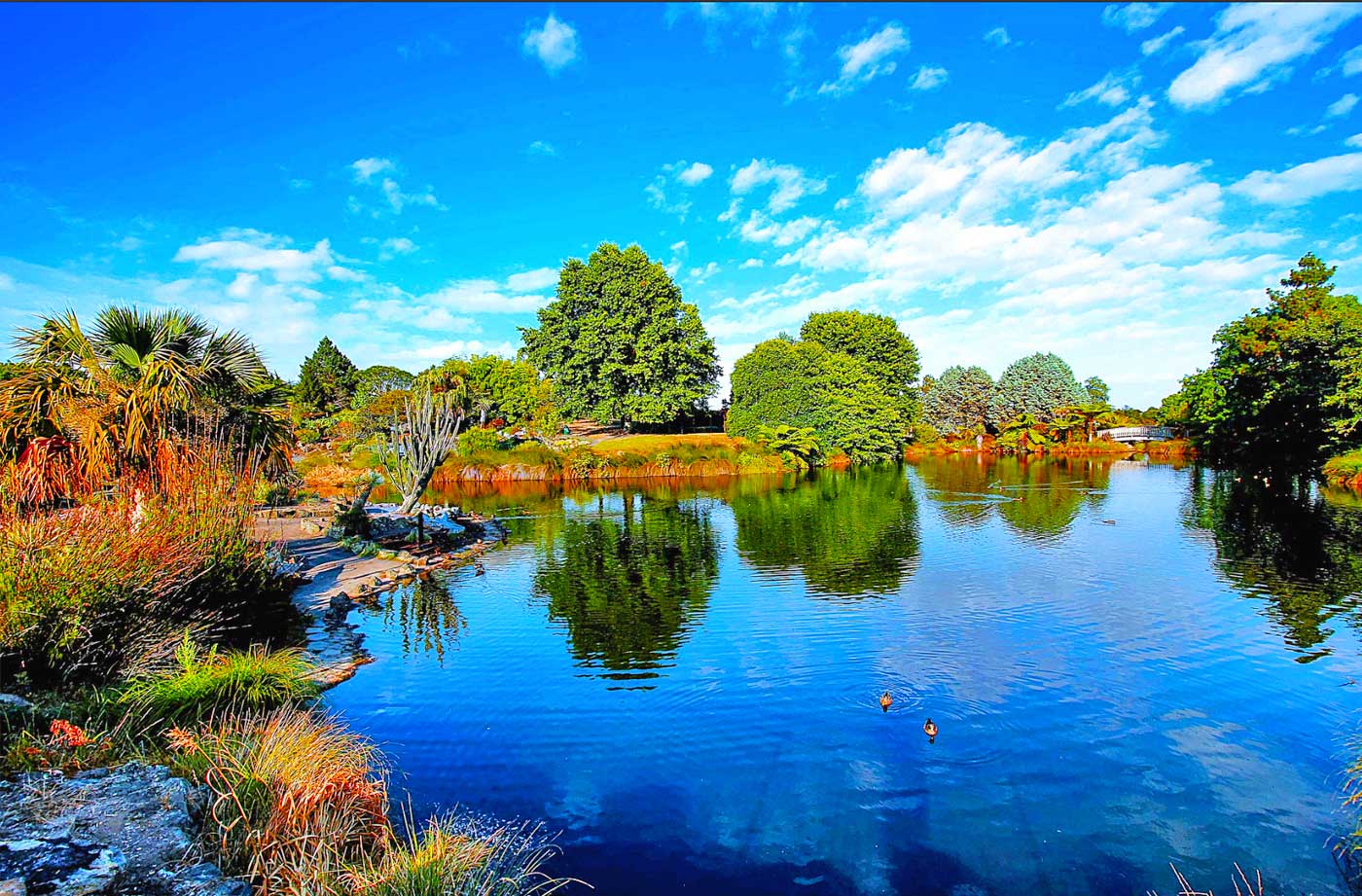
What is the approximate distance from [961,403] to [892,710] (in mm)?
93033

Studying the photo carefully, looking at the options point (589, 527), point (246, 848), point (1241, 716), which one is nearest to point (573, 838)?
point (246, 848)

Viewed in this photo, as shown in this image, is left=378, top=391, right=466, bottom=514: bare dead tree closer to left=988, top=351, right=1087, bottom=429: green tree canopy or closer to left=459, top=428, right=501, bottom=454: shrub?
left=459, top=428, right=501, bottom=454: shrub

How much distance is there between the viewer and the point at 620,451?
57.2m

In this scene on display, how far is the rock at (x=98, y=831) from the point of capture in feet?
16.4

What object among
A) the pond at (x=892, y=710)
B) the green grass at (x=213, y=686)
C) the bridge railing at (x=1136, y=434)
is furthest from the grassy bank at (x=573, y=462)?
the bridge railing at (x=1136, y=434)

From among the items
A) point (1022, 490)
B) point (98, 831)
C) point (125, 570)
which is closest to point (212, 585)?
point (125, 570)

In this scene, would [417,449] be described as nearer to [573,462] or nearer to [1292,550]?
[573,462]

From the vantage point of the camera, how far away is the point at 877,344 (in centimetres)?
8106

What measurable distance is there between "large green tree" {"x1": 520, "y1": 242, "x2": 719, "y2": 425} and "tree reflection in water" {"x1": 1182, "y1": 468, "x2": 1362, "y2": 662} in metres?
38.6

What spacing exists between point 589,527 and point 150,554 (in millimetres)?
20661

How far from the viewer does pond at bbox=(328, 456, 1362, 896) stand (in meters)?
7.42

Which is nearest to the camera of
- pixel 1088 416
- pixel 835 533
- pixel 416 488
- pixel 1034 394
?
pixel 416 488

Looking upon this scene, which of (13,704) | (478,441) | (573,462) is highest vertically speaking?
(478,441)

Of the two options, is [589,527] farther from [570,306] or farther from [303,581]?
[570,306]
